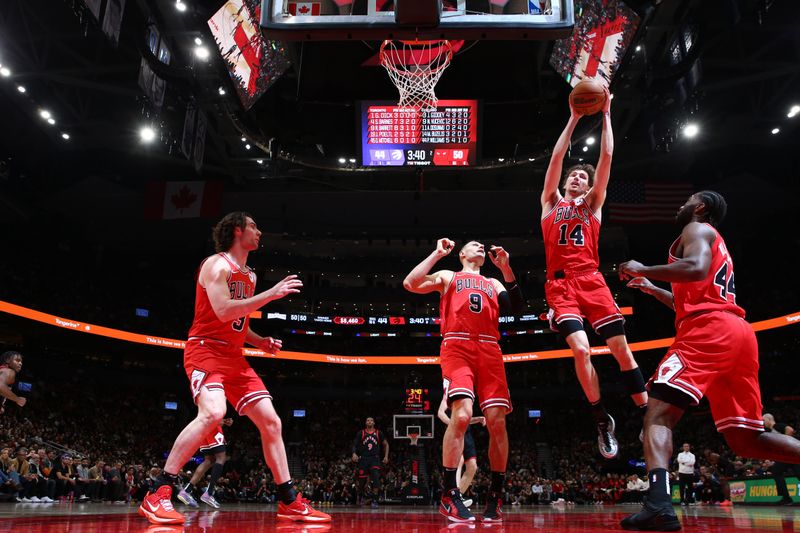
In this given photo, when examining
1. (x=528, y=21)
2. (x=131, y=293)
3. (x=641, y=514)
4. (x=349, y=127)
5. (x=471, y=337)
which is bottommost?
(x=641, y=514)

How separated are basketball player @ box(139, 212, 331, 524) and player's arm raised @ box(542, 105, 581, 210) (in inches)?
105

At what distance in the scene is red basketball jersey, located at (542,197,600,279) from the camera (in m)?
5.62

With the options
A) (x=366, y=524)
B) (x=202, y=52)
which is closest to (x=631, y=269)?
(x=366, y=524)

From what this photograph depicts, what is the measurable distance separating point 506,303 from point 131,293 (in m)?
29.4

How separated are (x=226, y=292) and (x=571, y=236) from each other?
311cm

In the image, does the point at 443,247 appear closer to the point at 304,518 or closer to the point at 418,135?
the point at 304,518

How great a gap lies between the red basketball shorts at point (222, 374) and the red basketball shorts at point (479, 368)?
1.71 metres

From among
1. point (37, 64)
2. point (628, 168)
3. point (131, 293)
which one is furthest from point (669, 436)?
point (131, 293)

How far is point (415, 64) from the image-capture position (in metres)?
10.5

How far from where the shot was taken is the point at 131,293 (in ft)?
104

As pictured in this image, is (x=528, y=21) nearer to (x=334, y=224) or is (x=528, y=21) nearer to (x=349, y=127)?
(x=349, y=127)

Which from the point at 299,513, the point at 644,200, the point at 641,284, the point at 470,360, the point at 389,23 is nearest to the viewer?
the point at 299,513

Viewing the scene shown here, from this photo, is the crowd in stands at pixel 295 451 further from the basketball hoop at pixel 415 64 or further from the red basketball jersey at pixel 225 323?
the red basketball jersey at pixel 225 323

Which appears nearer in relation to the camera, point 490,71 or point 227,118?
point 490,71
